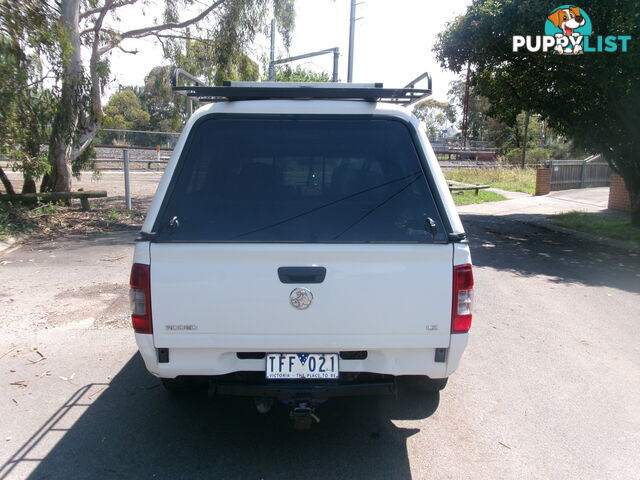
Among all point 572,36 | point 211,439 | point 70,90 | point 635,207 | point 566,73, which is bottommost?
point 211,439

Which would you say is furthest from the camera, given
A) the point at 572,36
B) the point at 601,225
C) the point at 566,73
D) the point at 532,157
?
the point at 532,157

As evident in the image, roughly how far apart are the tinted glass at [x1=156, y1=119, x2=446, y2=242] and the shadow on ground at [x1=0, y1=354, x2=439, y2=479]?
1.39 metres

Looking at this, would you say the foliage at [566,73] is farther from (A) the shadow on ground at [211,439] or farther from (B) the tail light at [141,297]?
(B) the tail light at [141,297]

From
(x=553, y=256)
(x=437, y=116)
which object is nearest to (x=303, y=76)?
(x=553, y=256)

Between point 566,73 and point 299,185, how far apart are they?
1185 cm

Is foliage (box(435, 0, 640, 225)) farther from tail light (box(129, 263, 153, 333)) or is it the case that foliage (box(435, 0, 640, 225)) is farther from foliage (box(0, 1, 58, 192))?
tail light (box(129, 263, 153, 333))

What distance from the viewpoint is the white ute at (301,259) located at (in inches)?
119

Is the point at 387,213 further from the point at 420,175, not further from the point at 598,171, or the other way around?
the point at 598,171

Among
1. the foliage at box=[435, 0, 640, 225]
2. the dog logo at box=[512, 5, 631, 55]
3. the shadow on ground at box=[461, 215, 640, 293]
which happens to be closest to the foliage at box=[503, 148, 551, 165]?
the foliage at box=[435, 0, 640, 225]

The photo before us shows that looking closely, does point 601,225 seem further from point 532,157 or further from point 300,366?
point 532,157

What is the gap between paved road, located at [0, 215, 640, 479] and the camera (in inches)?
130

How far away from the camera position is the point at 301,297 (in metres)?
3.02

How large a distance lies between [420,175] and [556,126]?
1329 centimetres

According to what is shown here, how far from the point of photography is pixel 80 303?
6410 mm
